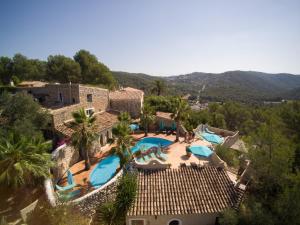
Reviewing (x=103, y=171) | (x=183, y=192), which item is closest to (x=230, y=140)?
(x=183, y=192)

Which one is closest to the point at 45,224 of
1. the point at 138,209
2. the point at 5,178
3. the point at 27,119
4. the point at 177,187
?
the point at 5,178

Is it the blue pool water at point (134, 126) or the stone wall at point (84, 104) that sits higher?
the stone wall at point (84, 104)

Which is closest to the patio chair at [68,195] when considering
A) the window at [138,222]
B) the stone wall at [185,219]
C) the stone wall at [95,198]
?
the stone wall at [95,198]

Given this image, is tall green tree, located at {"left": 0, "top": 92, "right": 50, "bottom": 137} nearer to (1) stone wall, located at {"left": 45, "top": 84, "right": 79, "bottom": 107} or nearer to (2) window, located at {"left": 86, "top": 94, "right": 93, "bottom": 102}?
(1) stone wall, located at {"left": 45, "top": 84, "right": 79, "bottom": 107}

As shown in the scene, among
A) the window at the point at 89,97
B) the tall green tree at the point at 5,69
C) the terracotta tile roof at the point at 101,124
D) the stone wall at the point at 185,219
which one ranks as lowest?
the stone wall at the point at 185,219

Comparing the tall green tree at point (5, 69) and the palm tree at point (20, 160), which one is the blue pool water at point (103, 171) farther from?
the tall green tree at point (5, 69)

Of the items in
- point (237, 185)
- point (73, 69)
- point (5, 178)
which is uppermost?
point (73, 69)

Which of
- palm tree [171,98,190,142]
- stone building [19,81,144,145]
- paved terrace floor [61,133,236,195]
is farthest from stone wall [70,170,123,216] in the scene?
palm tree [171,98,190,142]

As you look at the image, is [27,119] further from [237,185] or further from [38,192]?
[237,185]
